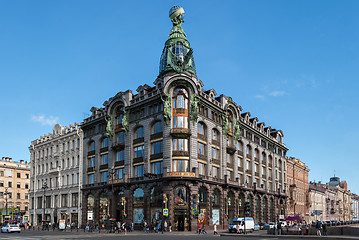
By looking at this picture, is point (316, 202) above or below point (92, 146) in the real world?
below

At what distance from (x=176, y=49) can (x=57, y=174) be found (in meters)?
38.9

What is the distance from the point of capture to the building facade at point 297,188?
4213 inches

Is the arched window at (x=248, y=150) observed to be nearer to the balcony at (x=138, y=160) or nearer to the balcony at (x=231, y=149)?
the balcony at (x=231, y=149)

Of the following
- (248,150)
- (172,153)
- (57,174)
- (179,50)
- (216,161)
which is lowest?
(57,174)

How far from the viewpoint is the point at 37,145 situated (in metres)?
95.6

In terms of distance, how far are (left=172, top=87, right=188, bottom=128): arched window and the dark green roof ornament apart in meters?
4.93

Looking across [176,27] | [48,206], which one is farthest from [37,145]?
[176,27]

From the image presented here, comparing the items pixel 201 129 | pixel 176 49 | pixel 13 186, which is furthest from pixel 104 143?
pixel 13 186

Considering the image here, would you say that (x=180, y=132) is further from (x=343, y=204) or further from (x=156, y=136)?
(x=343, y=204)

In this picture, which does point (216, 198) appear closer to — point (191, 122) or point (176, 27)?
point (191, 122)

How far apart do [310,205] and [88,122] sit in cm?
7668

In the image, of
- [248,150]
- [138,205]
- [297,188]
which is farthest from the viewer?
[297,188]

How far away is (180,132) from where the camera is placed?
201 ft

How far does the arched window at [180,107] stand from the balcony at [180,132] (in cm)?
108
